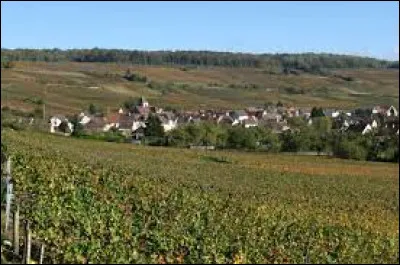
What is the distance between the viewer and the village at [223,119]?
→ 334 feet

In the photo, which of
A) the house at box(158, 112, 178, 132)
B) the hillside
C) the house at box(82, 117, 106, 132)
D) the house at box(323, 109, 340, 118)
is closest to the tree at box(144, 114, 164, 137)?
the house at box(82, 117, 106, 132)

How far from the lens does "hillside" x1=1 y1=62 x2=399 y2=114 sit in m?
134

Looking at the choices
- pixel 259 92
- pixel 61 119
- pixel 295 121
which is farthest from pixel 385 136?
pixel 259 92

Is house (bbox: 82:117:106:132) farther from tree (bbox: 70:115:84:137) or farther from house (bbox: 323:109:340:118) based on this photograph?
house (bbox: 323:109:340:118)

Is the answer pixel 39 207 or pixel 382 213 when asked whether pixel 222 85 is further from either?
pixel 39 207

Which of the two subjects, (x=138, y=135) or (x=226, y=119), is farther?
(x=226, y=119)

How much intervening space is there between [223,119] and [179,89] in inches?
1850

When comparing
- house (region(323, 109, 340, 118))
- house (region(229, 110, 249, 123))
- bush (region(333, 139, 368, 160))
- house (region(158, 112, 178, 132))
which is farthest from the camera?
house (region(323, 109, 340, 118))

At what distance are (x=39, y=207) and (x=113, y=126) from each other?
91823mm

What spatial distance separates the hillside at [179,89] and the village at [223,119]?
342 inches

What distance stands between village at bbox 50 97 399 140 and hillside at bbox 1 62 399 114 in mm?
8678

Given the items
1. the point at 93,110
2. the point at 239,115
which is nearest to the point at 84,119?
the point at 93,110

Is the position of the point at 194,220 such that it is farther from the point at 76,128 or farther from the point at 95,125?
the point at 95,125

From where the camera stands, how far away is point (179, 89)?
167875 mm
